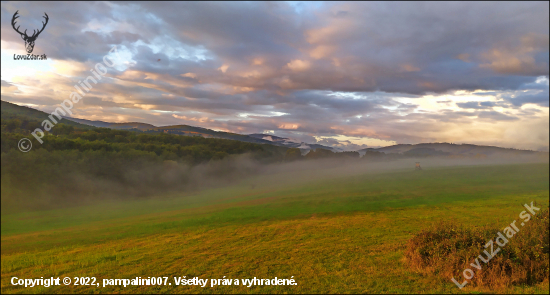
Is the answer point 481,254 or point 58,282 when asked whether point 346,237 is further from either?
point 58,282

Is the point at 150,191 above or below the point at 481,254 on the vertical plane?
below

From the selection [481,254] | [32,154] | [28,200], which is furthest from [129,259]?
[32,154]

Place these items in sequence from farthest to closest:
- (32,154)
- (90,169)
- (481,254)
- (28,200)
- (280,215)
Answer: (90,169), (32,154), (28,200), (280,215), (481,254)

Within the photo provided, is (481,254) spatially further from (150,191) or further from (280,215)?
(150,191)

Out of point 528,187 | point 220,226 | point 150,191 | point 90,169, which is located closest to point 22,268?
point 220,226

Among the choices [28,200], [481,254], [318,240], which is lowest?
[28,200]

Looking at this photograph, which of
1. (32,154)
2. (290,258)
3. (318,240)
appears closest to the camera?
Answer: (290,258)

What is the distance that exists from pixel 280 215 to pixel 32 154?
204ft

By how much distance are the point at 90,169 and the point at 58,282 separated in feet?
255

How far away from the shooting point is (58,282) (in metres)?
14.7

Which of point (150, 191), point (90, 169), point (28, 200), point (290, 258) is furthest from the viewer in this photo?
point (150, 191)

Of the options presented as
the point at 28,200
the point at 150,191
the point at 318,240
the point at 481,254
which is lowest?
the point at 150,191

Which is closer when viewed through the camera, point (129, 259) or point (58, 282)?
point (58, 282)

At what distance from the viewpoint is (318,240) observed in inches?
828
